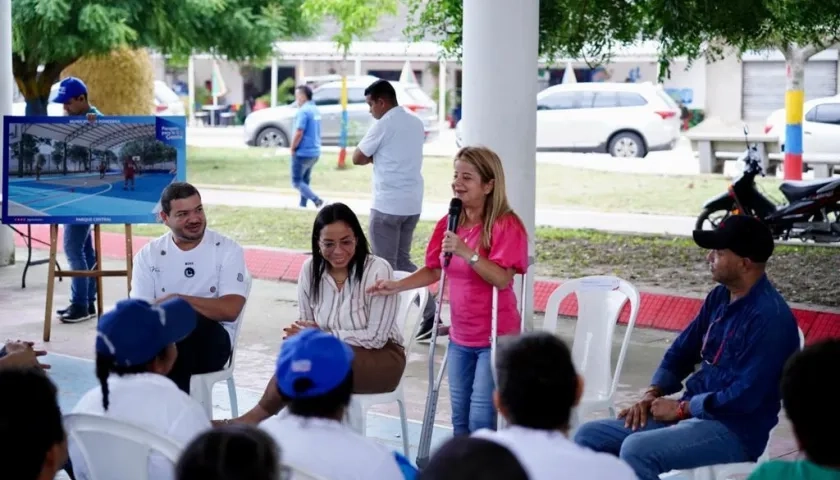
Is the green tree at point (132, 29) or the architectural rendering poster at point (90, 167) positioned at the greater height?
the green tree at point (132, 29)

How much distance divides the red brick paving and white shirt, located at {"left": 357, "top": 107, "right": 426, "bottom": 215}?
4.14 ft

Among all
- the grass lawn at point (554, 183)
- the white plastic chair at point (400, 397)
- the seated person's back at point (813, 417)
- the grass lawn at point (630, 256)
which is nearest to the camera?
the seated person's back at point (813, 417)

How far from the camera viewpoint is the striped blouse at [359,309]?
19.3 ft

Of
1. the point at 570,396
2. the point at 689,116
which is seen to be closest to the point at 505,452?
the point at 570,396

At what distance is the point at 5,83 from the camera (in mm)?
12188

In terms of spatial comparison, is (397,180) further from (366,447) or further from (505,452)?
(505,452)

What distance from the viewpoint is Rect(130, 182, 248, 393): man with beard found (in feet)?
20.8

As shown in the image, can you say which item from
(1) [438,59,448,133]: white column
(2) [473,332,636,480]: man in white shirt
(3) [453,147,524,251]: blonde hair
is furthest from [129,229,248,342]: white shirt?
(1) [438,59,448,133]: white column

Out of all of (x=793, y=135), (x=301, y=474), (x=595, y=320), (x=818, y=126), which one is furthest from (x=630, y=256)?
(x=818, y=126)

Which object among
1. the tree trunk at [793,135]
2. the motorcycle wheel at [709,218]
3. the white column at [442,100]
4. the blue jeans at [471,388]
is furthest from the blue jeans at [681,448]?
the white column at [442,100]

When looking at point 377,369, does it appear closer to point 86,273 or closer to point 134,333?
point 134,333

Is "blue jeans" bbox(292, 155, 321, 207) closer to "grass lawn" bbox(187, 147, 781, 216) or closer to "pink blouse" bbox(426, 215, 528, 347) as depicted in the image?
"grass lawn" bbox(187, 147, 781, 216)

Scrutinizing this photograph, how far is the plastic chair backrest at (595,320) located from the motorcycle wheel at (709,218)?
24.5 ft

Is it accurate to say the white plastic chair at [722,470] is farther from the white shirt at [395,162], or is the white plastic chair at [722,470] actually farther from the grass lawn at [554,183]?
the grass lawn at [554,183]
